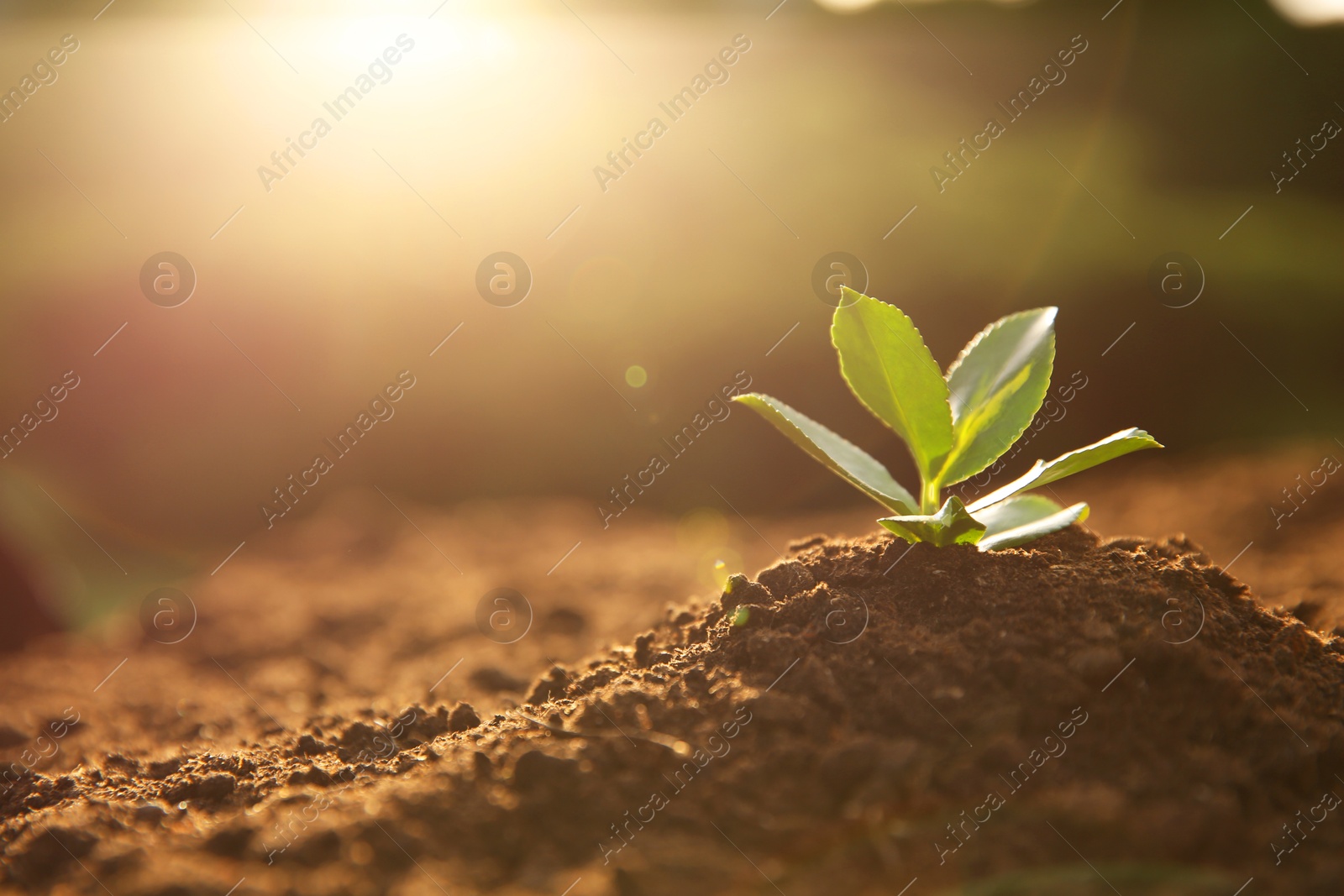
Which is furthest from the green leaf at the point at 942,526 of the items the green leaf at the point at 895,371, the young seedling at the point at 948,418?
the green leaf at the point at 895,371

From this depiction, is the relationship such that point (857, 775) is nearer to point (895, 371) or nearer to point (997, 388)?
point (895, 371)

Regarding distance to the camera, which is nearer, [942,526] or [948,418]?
[942,526]

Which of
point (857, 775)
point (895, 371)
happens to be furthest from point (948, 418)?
point (857, 775)

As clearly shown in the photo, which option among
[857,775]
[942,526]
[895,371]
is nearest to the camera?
[857,775]

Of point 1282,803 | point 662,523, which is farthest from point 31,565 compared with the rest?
point 1282,803

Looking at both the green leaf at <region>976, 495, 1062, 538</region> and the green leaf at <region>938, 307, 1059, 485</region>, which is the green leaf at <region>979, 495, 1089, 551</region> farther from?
the green leaf at <region>938, 307, 1059, 485</region>

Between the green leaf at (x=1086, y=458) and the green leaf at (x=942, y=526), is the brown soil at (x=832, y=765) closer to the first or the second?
the green leaf at (x=942, y=526)

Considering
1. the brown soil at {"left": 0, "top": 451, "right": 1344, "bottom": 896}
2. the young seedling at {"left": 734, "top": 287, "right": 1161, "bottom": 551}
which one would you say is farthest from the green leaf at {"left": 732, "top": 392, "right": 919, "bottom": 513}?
the brown soil at {"left": 0, "top": 451, "right": 1344, "bottom": 896}
